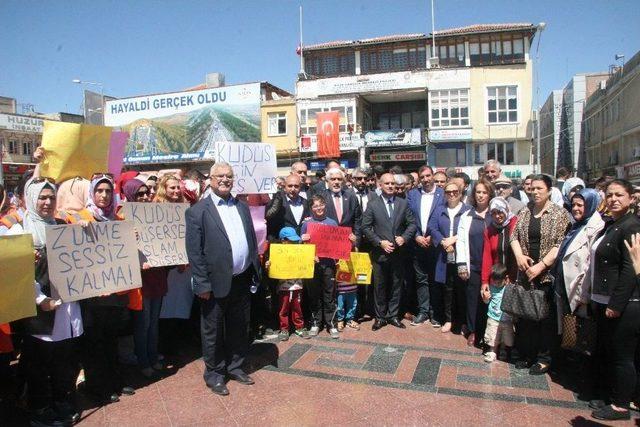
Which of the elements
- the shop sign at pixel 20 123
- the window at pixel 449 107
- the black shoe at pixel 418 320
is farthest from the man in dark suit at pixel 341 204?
the shop sign at pixel 20 123

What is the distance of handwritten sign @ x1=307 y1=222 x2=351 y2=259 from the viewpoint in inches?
226

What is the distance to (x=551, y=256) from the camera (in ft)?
14.5

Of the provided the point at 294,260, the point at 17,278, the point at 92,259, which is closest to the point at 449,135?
the point at 294,260

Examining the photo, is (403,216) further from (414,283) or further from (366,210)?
(414,283)

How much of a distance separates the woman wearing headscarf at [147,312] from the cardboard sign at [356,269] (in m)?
2.29

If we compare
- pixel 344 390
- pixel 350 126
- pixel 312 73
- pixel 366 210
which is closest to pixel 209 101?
pixel 312 73

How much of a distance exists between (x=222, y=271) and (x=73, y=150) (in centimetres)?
179

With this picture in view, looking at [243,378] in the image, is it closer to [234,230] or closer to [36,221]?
[234,230]

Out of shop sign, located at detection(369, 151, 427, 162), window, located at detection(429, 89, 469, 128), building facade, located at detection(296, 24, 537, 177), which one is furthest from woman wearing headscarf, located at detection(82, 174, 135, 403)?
window, located at detection(429, 89, 469, 128)

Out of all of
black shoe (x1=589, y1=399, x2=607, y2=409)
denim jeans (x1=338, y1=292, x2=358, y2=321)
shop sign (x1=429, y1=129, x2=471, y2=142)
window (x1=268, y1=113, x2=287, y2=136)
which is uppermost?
window (x1=268, y1=113, x2=287, y2=136)

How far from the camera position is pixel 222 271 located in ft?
13.9

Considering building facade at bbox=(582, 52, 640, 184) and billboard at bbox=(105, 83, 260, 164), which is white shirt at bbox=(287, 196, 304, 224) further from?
building facade at bbox=(582, 52, 640, 184)

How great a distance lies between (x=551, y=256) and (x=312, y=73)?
3315cm

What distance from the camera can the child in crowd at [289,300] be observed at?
18.7ft
